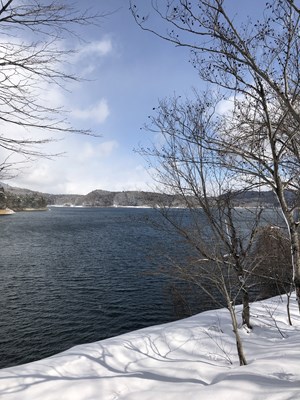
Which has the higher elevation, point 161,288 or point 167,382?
point 167,382

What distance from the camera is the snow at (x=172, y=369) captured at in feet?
17.1

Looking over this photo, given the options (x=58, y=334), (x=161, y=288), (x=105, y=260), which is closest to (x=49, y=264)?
(x=105, y=260)

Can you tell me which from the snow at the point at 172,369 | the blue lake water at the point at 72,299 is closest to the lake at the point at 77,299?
the blue lake water at the point at 72,299

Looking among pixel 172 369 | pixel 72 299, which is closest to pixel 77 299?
pixel 72 299

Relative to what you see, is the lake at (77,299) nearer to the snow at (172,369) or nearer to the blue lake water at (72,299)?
the blue lake water at (72,299)

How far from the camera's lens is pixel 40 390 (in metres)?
6.02

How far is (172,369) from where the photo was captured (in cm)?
719

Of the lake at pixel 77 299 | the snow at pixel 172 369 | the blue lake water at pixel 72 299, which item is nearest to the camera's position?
the snow at pixel 172 369

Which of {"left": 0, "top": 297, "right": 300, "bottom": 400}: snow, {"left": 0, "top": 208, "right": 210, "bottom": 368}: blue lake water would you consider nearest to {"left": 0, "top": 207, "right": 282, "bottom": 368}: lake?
{"left": 0, "top": 208, "right": 210, "bottom": 368}: blue lake water

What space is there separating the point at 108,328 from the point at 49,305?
16.8 ft

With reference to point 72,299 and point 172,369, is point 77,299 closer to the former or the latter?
point 72,299

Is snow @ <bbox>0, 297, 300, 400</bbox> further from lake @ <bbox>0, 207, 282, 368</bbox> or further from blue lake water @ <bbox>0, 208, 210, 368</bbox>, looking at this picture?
blue lake water @ <bbox>0, 208, 210, 368</bbox>

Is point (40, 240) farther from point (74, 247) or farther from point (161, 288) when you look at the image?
point (161, 288)

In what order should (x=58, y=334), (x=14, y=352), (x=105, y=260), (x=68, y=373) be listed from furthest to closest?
(x=105, y=260) → (x=58, y=334) → (x=14, y=352) → (x=68, y=373)
